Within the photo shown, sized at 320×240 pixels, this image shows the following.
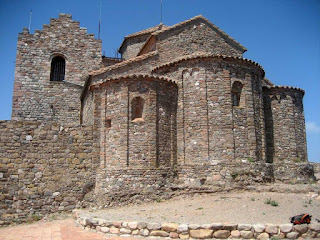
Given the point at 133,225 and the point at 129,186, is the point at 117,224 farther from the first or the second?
the point at 129,186

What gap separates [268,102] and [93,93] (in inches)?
343

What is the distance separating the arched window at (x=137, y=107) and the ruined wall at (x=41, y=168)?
87.8 inches

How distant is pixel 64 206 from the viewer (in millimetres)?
12227

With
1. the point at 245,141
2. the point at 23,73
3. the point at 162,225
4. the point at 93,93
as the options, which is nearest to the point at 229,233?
the point at 162,225

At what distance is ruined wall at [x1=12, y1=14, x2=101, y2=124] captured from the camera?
60.1 feet

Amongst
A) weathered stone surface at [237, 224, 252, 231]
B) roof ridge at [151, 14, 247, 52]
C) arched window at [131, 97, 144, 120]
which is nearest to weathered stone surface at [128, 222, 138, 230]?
weathered stone surface at [237, 224, 252, 231]

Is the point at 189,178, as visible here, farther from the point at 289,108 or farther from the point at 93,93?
the point at 289,108

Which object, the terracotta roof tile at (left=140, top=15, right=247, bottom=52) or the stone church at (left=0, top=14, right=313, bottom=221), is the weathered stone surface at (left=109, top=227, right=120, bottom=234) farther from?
the terracotta roof tile at (left=140, top=15, right=247, bottom=52)

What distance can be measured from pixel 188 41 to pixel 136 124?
5543 millimetres

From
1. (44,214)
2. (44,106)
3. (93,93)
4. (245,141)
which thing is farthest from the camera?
(44,106)

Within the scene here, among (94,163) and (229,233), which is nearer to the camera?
(229,233)

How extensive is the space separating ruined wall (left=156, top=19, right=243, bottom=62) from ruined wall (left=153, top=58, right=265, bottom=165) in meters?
1.51

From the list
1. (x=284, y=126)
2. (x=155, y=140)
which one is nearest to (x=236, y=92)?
(x=284, y=126)

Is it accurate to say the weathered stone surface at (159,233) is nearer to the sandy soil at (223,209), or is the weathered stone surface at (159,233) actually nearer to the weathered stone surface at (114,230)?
the sandy soil at (223,209)
